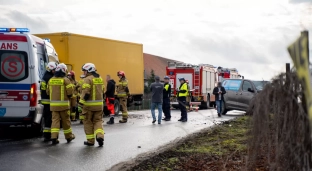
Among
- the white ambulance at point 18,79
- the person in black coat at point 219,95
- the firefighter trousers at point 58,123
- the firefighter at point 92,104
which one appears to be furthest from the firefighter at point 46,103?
the person in black coat at point 219,95

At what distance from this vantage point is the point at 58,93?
10406 millimetres

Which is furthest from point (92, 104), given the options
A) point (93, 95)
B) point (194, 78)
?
point (194, 78)

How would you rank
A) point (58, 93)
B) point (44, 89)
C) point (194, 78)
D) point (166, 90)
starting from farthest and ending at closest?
point (194, 78) → point (166, 90) → point (44, 89) → point (58, 93)

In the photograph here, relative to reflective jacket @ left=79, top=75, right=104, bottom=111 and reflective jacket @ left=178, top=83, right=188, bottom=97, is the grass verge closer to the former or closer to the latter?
reflective jacket @ left=79, top=75, right=104, bottom=111

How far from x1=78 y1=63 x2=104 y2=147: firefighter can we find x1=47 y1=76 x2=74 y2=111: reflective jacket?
489mm

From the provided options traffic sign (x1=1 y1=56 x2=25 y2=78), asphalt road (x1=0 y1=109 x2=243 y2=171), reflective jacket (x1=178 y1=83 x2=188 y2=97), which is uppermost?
traffic sign (x1=1 y1=56 x2=25 y2=78)

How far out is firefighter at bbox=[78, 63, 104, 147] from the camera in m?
10.1

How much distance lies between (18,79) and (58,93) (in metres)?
1.13

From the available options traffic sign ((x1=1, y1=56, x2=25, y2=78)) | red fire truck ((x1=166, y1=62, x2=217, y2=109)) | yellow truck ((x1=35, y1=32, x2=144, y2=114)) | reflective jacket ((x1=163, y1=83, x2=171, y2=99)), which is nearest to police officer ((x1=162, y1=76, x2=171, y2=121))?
reflective jacket ((x1=163, y1=83, x2=171, y2=99))

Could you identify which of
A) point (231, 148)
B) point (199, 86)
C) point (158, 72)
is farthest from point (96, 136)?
point (158, 72)

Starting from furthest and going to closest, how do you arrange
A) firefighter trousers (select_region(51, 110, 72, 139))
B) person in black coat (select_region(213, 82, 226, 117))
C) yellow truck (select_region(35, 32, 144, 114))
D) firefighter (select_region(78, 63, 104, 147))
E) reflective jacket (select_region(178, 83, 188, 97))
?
person in black coat (select_region(213, 82, 226, 117)), yellow truck (select_region(35, 32, 144, 114)), reflective jacket (select_region(178, 83, 188, 97)), firefighter trousers (select_region(51, 110, 72, 139)), firefighter (select_region(78, 63, 104, 147))

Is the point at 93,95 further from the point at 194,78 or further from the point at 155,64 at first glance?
the point at 155,64

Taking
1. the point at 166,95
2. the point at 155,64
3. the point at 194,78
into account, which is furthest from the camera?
the point at 155,64

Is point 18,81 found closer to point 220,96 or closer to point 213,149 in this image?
point 213,149
